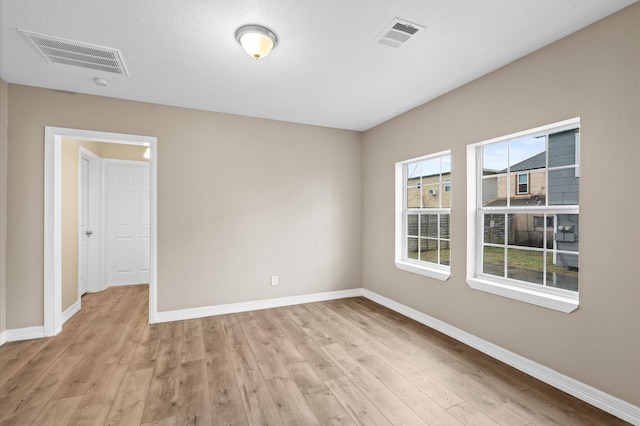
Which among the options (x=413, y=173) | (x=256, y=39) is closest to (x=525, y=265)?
(x=413, y=173)

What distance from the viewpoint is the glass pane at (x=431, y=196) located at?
3715mm

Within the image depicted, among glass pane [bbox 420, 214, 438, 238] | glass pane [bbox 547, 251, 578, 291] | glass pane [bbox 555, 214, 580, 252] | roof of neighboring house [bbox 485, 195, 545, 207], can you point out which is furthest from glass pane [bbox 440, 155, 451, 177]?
glass pane [bbox 547, 251, 578, 291]

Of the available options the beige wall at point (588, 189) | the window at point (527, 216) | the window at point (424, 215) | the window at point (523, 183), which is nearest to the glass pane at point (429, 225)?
the window at point (424, 215)

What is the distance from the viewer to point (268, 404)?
2.10m

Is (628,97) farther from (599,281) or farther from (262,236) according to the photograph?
(262,236)

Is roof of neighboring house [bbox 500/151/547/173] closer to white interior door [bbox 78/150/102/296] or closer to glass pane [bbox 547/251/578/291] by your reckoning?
glass pane [bbox 547/251/578/291]

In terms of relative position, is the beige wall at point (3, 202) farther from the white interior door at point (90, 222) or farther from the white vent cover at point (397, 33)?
the white vent cover at point (397, 33)

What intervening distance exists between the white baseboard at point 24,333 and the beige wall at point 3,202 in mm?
80

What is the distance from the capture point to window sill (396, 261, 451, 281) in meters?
3.35

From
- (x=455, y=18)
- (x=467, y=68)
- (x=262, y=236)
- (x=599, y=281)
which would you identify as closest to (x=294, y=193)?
(x=262, y=236)

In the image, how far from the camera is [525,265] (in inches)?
106

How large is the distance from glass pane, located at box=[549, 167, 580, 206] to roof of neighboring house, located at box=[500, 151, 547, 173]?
12 cm

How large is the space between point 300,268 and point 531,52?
A: 3.58 metres

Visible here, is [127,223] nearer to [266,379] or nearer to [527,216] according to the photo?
[266,379]
